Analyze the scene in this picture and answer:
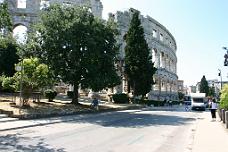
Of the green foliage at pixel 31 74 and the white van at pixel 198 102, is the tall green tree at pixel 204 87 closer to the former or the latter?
the white van at pixel 198 102

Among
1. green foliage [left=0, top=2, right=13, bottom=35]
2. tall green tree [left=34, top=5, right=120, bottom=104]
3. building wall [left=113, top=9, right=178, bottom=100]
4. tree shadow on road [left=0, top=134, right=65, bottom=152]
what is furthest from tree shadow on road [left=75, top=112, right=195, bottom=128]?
building wall [left=113, top=9, right=178, bottom=100]

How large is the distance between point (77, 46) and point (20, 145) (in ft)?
73.5

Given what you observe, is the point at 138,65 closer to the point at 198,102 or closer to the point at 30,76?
the point at 198,102

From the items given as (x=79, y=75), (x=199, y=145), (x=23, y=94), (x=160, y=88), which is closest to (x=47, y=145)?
(x=199, y=145)

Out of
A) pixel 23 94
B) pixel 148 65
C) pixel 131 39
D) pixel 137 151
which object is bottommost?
pixel 137 151

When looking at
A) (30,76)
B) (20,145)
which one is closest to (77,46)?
(30,76)

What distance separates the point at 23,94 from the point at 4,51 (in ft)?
65.3

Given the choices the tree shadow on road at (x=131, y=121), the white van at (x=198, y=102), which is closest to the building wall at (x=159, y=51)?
the white van at (x=198, y=102)

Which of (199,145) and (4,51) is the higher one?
(4,51)

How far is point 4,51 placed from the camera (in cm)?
4750

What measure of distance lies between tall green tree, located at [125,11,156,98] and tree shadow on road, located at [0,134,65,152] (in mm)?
47438

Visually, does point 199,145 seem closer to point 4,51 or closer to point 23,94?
point 23,94

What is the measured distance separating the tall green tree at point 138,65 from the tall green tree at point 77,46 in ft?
84.0

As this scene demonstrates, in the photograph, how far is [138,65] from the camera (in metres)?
63.3
